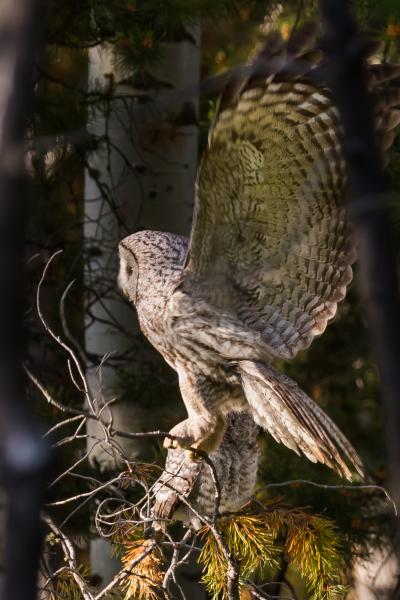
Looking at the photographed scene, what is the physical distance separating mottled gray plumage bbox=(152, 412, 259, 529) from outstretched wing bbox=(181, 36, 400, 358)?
9.3 inches

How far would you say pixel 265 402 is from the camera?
2.33m

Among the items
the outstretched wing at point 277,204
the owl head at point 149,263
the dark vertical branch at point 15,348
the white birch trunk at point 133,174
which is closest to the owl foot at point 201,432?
the outstretched wing at point 277,204

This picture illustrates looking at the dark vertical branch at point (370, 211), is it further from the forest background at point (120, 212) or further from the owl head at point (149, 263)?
the forest background at point (120, 212)

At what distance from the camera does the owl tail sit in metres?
2.20

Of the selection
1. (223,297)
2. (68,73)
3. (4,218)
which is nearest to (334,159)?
(223,297)

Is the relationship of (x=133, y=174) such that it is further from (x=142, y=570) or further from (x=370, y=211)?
(x=370, y=211)

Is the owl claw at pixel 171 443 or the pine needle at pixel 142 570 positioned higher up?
the owl claw at pixel 171 443

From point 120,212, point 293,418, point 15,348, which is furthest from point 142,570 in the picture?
point 15,348

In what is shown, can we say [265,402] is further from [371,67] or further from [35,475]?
[35,475]

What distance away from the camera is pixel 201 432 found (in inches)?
92.4

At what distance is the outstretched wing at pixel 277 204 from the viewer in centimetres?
217

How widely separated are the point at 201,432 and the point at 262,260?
0.44m

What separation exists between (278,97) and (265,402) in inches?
27.9

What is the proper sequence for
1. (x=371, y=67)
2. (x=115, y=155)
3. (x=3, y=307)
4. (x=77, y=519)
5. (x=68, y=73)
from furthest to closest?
(x=68, y=73) → (x=115, y=155) → (x=77, y=519) → (x=371, y=67) → (x=3, y=307)
